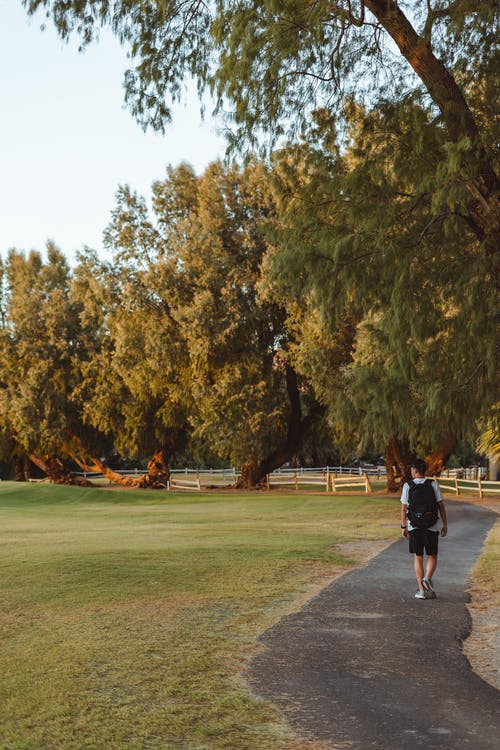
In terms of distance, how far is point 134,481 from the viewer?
4619cm

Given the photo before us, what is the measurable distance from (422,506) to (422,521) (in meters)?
0.17

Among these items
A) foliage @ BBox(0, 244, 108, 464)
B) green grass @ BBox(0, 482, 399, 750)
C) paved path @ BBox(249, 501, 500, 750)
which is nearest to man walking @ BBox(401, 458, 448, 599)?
paved path @ BBox(249, 501, 500, 750)

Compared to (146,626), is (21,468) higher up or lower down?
higher up

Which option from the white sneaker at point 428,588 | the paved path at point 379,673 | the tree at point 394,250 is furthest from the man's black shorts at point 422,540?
the tree at point 394,250

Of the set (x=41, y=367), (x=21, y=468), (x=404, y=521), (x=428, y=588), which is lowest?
(x=428, y=588)

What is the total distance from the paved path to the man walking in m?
0.26

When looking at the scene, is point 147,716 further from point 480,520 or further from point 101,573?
point 480,520

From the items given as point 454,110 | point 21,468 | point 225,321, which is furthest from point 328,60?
point 21,468

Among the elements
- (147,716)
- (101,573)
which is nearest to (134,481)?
(101,573)

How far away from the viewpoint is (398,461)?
3581 centimetres

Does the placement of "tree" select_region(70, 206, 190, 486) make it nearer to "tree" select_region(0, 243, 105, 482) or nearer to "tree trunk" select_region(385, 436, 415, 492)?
"tree" select_region(0, 243, 105, 482)

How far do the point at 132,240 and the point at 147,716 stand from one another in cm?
3512

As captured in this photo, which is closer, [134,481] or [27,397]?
[27,397]

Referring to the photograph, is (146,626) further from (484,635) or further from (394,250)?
(394,250)
